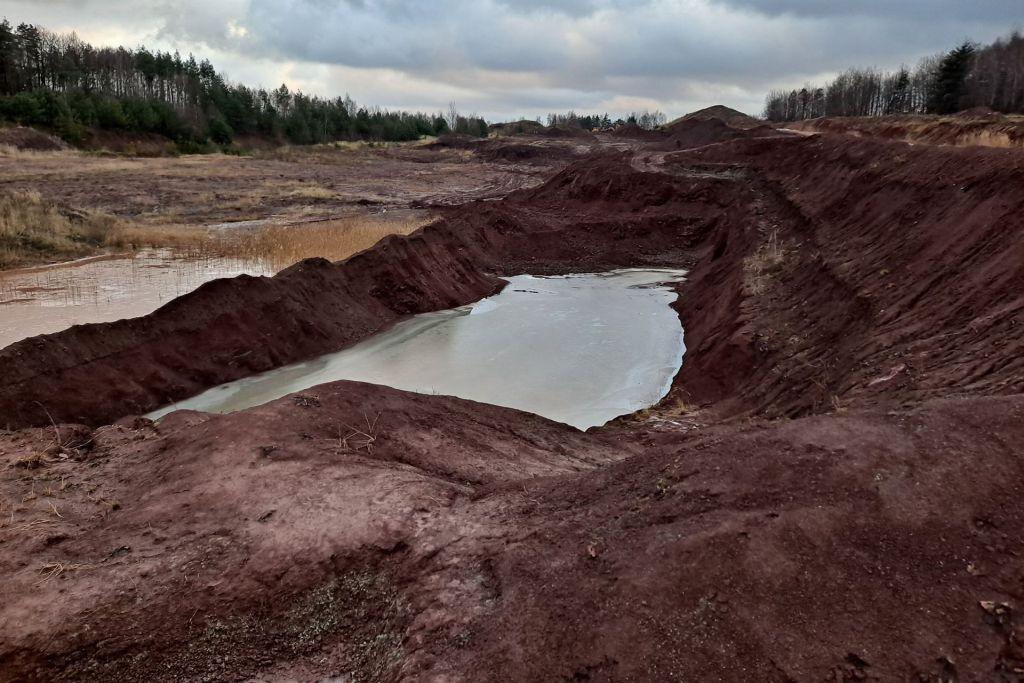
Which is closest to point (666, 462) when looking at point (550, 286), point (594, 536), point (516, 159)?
point (594, 536)

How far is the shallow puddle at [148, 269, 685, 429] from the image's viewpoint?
11602 millimetres

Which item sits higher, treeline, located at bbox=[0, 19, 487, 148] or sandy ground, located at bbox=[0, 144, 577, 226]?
treeline, located at bbox=[0, 19, 487, 148]

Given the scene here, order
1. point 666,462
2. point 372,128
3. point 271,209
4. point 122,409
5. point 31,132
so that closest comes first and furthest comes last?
1. point 666,462
2. point 122,409
3. point 271,209
4. point 31,132
5. point 372,128

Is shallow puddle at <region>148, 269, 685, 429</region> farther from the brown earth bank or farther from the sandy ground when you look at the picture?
the sandy ground

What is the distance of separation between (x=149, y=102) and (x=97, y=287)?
5787 cm

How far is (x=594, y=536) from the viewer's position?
4668 millimetres

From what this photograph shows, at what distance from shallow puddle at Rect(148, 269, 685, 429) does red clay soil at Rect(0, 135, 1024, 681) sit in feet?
5.25

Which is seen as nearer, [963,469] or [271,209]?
[963,469]

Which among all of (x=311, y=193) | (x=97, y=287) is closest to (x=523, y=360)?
(x=97, y=287)

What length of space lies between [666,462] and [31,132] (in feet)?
195

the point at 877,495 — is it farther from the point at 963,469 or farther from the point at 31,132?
the point at 31,132

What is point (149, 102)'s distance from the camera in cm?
6197

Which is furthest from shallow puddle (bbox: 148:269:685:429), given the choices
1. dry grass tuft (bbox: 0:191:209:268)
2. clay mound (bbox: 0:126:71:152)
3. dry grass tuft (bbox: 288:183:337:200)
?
clay mound (bbox: 0:126:71:152)

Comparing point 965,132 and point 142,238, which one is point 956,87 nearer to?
point 965,132
